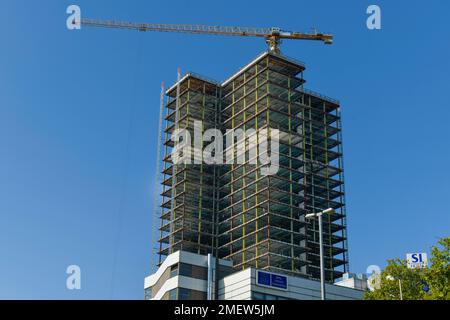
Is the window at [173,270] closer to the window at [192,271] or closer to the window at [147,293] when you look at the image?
the window at [192,271]

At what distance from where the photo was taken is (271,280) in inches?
4742

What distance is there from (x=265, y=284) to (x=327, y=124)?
258 ft

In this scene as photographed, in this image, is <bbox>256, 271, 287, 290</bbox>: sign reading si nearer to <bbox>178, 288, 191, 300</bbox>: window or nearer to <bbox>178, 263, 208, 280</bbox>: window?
<bbox>178, 288, 191, 300</bbox>: window

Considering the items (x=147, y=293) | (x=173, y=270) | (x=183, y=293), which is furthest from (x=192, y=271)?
(x=147, y=293)

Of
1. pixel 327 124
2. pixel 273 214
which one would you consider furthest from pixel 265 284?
pixel 327 124

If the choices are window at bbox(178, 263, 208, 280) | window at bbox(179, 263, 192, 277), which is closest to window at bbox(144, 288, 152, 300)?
window at bbox(178, 263, 208, 280)

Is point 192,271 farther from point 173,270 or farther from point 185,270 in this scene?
point 173,270

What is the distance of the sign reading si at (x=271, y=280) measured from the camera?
119 meters

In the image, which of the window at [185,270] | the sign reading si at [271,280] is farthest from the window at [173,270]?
the sign reading si at [271,280]

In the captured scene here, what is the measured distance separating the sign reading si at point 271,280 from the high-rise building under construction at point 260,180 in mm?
27319

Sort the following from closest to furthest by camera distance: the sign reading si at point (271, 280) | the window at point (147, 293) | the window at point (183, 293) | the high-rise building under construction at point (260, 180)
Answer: the sign reading si at point (271, 280) < the window at point (183, 293) < the window at point (147, 293) < the high-rise building under construction at point (260, 180)

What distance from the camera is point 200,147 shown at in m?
181

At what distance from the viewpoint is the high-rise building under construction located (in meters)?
158

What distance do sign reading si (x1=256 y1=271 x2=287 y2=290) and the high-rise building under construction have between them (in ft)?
89.6
